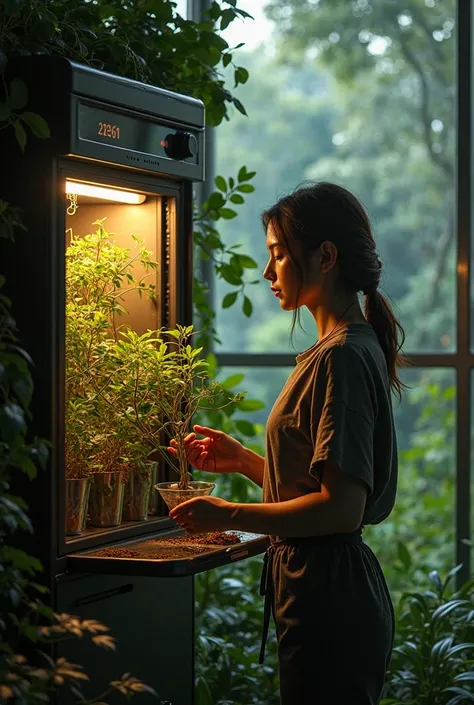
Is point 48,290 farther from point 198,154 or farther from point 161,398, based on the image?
point 198,154

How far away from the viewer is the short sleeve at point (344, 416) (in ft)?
5.99

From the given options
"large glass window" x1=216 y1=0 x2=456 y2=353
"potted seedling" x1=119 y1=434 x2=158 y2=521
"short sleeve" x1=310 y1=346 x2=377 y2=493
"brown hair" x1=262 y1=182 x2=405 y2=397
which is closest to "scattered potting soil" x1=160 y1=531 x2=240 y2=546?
"potted seedling" x1=119 y1=434 x2=158 y2=521

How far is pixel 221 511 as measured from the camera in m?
1.88

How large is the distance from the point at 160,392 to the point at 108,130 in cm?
53

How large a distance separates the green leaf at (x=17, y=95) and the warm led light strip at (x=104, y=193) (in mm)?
276

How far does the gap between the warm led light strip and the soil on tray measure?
71cm

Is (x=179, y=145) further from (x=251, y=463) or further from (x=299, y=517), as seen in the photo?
(x=299, y=517)

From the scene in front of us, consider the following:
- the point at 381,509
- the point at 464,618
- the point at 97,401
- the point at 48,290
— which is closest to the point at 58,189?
the point at 48,290

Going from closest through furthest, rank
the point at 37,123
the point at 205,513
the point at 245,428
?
the point at 37,123, the point at 205,513, the point at 245,428

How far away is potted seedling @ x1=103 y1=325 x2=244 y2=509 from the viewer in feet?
6.84

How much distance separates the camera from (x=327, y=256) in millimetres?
1992

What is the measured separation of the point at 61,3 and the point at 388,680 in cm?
217

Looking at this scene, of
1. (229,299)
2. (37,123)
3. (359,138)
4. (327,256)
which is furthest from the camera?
(359,138)

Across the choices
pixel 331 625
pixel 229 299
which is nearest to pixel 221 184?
pixel 229 299
